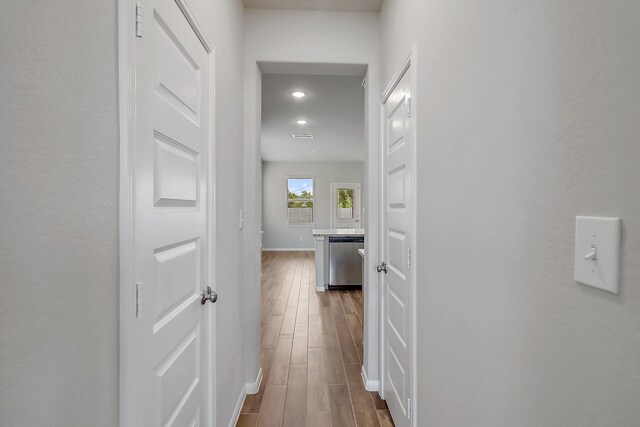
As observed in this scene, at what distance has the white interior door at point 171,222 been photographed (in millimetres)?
887

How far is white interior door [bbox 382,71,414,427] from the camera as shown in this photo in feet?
5.38

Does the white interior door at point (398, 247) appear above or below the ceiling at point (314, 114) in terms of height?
below

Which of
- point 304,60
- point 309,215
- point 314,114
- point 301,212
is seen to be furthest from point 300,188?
point 304,60

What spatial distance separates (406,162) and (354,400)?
5.30ft

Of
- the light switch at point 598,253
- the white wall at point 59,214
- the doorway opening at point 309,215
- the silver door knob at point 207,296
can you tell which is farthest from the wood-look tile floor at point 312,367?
the light switch at point 598,253

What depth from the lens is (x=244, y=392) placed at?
2.22 meters

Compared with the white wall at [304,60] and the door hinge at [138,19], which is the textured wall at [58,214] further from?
the white wall at [304,60]

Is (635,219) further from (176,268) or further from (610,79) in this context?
(176,268)

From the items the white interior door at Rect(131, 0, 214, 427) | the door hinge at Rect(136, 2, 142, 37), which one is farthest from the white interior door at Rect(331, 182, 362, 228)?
the door hinge at Rect(136, 2, 142, 37)

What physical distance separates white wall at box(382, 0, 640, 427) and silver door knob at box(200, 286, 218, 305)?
92 centimetres

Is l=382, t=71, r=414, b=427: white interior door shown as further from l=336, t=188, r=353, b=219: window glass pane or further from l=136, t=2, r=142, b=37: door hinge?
l=336, t=188, r=353, b=219: window glass pane

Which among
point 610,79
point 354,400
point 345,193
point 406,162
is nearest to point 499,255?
point 610,79

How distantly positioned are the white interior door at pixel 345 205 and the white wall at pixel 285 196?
141mm

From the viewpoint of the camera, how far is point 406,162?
5.45 feet
